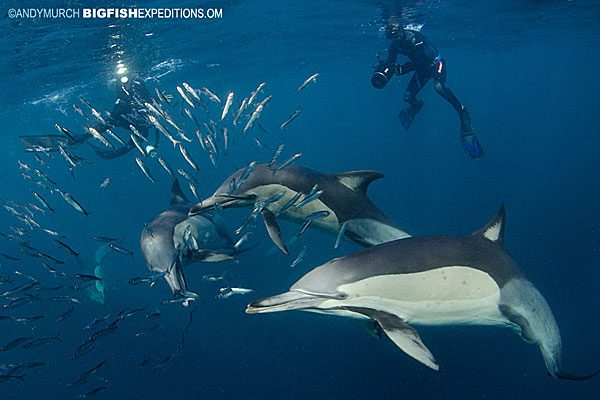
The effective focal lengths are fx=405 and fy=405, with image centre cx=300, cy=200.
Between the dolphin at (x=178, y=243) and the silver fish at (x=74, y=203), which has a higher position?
the silver fish at (x=74, y=203)

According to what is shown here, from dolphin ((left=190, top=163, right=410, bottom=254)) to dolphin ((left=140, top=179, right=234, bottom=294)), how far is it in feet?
2.20

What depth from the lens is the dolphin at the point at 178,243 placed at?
5.56 m

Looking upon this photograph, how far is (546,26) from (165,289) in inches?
1130

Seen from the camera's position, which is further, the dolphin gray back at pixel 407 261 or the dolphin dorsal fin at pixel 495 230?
the dolphin dorsal fin at pixel 495 230

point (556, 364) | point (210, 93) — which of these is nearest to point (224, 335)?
point (210, 93)

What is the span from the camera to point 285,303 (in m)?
→ 3.18

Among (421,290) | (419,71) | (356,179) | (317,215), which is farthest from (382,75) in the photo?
(421,290)

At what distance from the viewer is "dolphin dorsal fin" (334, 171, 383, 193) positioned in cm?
562

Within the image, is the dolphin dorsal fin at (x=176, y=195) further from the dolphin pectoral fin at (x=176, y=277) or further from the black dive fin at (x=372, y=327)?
the black dive fin at (x=372, y=327)

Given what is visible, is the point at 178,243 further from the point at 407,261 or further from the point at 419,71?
the point at 419,71

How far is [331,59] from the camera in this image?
34469 millimetres

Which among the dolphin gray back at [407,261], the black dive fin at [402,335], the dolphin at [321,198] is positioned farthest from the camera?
the dolphin at [321,198]

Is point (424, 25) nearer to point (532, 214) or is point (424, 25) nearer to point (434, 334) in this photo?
point (532, 214)

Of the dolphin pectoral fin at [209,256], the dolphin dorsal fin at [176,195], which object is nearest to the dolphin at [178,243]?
the dolphin pectoral fin at [209,256]
